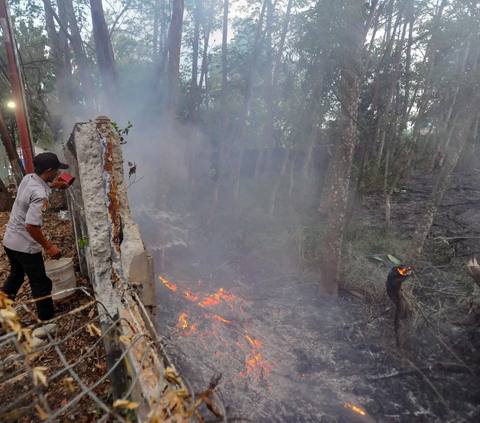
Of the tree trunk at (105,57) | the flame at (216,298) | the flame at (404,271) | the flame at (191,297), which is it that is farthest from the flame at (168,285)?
the tree trunk at (105,57)

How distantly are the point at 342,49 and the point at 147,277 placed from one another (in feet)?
23.9

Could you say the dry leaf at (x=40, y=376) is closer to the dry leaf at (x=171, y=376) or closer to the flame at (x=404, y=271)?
the dry leaf at (x=171, y=376)

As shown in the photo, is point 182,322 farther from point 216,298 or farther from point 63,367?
point 63,367

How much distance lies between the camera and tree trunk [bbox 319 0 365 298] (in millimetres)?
7043

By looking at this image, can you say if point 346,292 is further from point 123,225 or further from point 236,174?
point 236,174

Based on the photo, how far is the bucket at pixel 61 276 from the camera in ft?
11.5

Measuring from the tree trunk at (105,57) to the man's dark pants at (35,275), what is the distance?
29.9 feet

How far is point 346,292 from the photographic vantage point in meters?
8.48

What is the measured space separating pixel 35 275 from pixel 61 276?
0.50 metres

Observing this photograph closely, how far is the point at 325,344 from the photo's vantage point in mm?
6797

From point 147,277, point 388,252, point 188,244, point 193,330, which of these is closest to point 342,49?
point 388,252

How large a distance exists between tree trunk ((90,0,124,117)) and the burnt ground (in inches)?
278

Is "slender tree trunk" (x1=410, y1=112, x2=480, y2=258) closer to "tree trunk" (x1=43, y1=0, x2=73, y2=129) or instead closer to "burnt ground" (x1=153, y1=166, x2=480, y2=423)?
"burnt ground" (x1=153, y1=166, x2=480, y2=423)

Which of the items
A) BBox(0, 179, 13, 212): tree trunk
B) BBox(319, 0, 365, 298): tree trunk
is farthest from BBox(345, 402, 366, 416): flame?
BBox(0, 179, 13, 212): tree trunk
